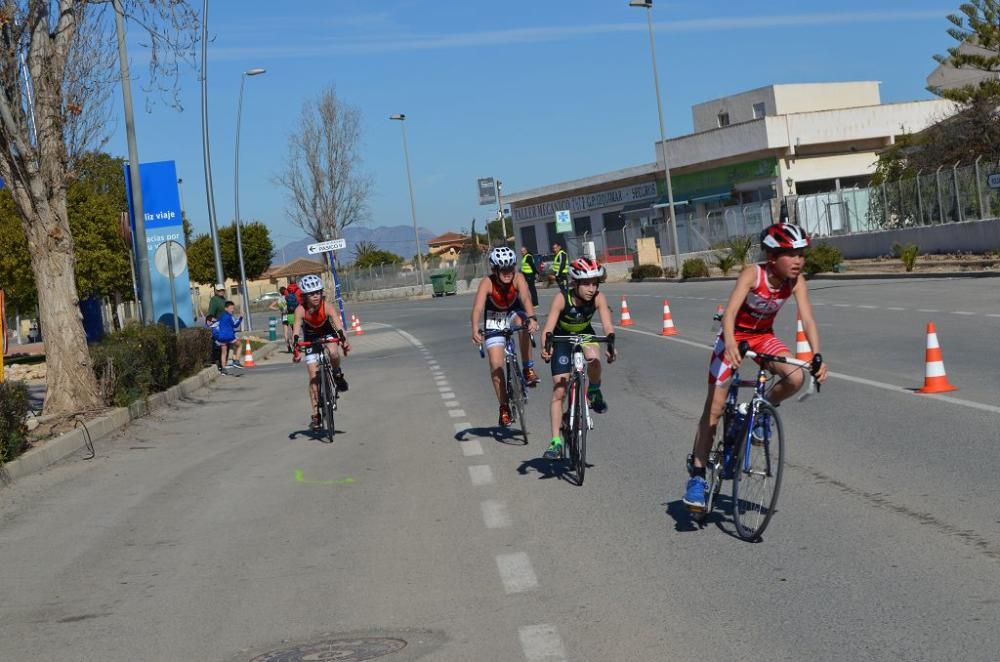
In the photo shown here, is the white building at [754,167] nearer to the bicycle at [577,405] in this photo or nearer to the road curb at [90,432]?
the road curb at [90,432]

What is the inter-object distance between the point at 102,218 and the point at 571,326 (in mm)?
46426

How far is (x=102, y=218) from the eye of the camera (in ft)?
174

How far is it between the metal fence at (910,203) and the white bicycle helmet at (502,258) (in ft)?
96.3

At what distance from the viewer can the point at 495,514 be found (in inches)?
341

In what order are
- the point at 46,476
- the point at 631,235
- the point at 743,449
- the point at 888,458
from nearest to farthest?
1. the point at 743,449
2. the point at 888,458
3. the point at 46,476
4. the point at 631,235

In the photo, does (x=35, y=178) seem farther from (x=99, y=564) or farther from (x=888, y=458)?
(x=888, y=458)

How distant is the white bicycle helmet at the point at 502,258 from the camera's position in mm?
11562

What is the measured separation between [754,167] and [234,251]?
7029cm

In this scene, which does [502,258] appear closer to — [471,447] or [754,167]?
[471,447]

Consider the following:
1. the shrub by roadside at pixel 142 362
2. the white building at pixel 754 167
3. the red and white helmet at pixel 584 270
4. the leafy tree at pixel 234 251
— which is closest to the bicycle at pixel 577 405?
the red and white helmet at pixel 584 270

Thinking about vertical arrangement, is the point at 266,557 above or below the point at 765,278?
below

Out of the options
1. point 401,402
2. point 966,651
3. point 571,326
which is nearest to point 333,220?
point 401,402

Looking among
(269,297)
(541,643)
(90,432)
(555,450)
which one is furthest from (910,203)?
(269,297)

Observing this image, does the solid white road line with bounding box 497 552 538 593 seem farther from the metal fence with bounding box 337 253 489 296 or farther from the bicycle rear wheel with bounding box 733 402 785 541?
the metal fence with bounding box 337 253 489 296
